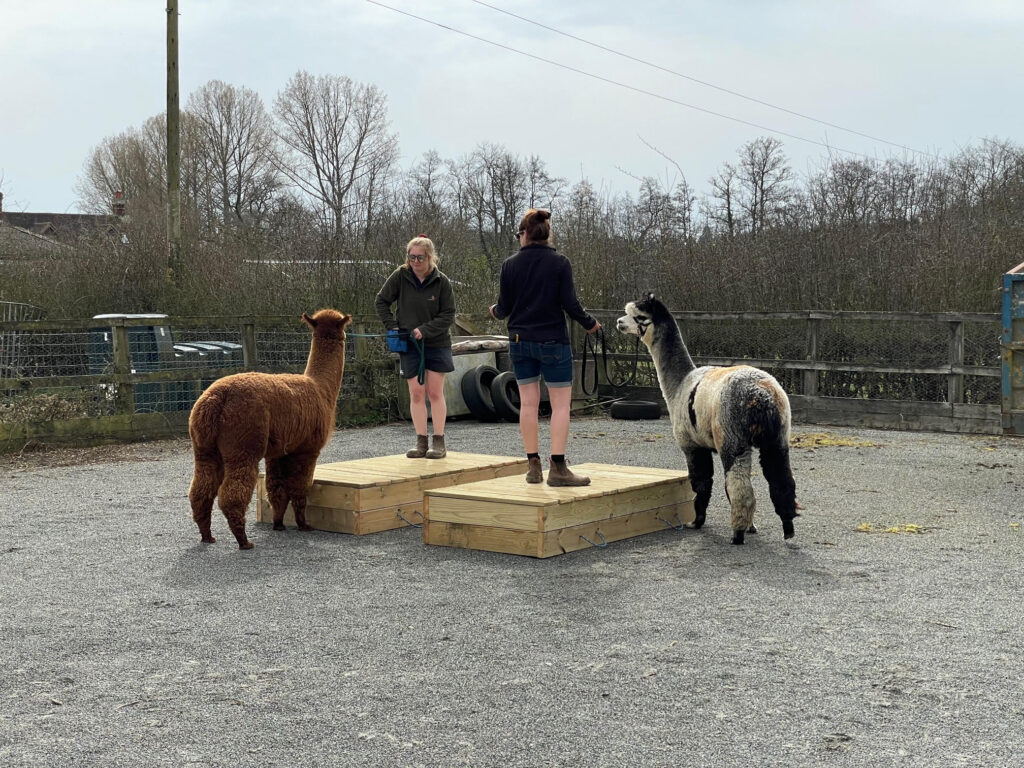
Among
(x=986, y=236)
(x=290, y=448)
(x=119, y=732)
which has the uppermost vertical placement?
(x=986, y=236)

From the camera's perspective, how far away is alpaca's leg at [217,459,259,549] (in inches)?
280

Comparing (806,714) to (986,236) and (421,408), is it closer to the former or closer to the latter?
(421,408)

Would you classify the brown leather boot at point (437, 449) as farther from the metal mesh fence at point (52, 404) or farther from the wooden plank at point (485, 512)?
the metal mesh fence at point (52, 404)

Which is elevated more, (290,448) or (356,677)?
(290,448)

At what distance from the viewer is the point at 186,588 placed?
621 centimetres

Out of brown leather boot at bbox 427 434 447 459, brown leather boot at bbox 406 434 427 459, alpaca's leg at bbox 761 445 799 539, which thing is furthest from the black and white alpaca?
brown leather boot at bbox 406 434 427 459

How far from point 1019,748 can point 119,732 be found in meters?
3.13

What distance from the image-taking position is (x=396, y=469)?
8531 mm

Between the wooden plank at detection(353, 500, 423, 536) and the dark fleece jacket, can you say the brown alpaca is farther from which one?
the dark fleece jacket

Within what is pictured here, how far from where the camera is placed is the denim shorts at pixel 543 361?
7281mm

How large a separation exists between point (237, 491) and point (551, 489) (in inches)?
79.9

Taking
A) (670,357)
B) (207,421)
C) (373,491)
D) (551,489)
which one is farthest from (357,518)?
(670,357)

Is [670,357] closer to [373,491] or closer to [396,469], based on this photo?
[396,469]

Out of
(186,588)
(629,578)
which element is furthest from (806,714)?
(186,588)
